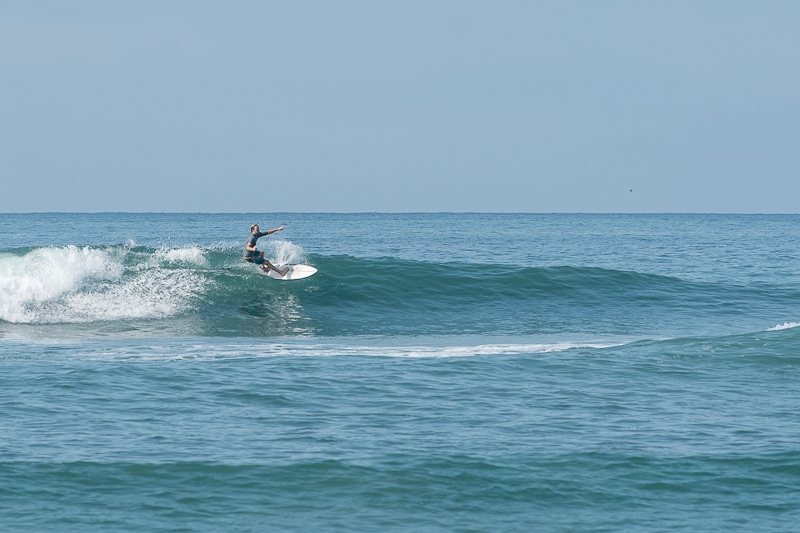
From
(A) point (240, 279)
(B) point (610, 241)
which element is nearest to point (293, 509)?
(A) point (240, 279)

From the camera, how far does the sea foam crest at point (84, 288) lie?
24.4 metres

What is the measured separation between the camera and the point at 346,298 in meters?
28.1

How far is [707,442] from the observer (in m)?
11.4

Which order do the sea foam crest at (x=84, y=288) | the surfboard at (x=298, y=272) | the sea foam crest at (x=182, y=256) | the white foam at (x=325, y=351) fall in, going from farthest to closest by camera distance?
the sea foam crest at (x=182, y=256)
the surfboard at (x=298, y=272)
the sea foam crest at (x=84, y=288)
the white foam at (x=325, y=351)

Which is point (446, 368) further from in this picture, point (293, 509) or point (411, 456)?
point (293, 509)

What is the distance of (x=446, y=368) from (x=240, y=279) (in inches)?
554

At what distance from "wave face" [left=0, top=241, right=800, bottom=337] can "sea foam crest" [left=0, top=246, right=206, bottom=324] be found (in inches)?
2.0

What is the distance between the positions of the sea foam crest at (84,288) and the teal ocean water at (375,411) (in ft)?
0.31

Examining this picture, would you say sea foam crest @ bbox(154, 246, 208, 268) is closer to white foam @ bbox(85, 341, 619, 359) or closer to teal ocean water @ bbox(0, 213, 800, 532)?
teal ocean water @ bbox(0, 213, 800, 532)

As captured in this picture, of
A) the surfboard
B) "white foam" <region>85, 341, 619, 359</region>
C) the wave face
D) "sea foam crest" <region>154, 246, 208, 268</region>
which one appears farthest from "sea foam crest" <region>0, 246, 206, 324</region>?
"white foam" <region>85, 341, 619, 359</region>

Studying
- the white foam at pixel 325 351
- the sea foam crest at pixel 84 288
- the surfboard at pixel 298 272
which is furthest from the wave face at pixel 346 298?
the white foam at pixel 325 351

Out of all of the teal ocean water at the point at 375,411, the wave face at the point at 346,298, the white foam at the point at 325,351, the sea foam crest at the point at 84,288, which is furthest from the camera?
the sea foam crest at the point at 84,288

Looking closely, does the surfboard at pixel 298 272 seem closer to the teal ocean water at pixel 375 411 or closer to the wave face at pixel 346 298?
the wave face at pixel 346 298

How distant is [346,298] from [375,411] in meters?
Answer: 15.3
